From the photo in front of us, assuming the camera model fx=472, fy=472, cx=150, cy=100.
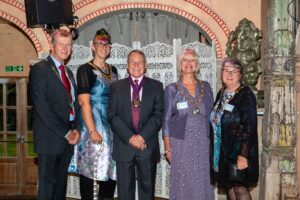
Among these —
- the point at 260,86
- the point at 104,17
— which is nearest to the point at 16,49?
the point at 104,17

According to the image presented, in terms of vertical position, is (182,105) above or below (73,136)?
above

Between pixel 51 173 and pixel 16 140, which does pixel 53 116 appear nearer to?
pixel 51 173

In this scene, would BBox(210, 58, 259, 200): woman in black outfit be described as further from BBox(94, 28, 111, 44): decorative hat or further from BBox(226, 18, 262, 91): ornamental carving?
BBox(226, 18, 262, 91): ornamental carving

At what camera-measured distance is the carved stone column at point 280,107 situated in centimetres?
502

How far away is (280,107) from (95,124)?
205cm

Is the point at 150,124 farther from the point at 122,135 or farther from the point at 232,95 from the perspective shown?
the point at 232,95

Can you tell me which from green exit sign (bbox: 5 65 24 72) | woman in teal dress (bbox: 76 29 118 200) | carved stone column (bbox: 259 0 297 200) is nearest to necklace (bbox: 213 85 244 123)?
woman in teal dress (bbox: 76 29 118 200)

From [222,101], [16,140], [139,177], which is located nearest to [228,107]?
[222,101]

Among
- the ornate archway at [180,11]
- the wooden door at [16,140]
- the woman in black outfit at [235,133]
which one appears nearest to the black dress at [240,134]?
the woman in black outfit at [235,133]

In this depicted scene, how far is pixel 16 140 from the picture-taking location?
819cm

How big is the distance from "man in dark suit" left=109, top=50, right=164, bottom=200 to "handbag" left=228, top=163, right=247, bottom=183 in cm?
70

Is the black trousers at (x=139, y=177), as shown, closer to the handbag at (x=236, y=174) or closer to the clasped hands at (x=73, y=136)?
the clasped hands at (x=73, y=136)

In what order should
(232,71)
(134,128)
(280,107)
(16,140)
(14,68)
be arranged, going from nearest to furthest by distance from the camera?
(232,71) → (134,128) → (280,107) → (16,140) → (14,68)

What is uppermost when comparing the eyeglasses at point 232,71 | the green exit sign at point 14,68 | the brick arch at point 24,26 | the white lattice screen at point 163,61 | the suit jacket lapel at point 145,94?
the brick arch at point 24,26
